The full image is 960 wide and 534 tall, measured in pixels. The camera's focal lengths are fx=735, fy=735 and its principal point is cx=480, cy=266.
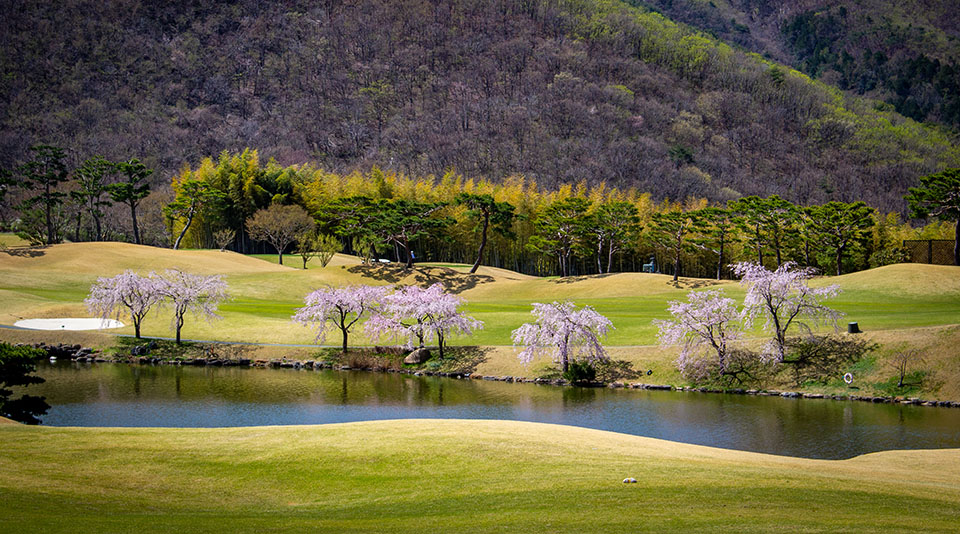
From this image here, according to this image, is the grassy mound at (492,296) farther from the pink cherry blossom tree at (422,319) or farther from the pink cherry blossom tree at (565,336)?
the pink cherry blossom tree at (422,319)

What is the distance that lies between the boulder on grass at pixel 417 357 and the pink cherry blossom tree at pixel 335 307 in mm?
4946

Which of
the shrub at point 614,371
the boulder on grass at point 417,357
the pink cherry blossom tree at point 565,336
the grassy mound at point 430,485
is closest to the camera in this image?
the grassy mound at point 430,485

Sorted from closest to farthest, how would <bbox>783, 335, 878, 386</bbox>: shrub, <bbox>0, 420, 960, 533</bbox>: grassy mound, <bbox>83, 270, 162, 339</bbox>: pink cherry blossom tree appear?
<bbox>0, 420, 960, 533</bbox>: grassy mound
<bbox>783, 335, 878, 386</bbox>: shrub
<bbox>83, 270, 162, 339</bbox>: pink cherry blossom tree

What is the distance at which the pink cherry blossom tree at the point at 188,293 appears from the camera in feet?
182

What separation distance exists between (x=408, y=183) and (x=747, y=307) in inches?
2893

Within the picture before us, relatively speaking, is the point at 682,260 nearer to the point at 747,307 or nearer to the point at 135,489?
the point at 747,307

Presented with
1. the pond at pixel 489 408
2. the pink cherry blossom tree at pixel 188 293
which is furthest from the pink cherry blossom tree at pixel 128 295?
the pond at pixel 489 408

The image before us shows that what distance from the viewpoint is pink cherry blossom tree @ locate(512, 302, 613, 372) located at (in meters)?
45.8

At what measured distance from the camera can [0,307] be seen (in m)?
58.5

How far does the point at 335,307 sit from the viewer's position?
54188 millimetres

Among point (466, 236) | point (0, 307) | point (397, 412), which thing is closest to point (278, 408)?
point (397, 412)

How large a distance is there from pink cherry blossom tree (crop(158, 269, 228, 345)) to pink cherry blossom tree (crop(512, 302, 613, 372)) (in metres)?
25.1

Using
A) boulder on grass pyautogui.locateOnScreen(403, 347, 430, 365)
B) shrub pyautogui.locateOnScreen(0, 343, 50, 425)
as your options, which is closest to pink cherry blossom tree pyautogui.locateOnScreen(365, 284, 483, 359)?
boulder on grass pyautogui.locateOnScreen(403, 347, 430, 365)

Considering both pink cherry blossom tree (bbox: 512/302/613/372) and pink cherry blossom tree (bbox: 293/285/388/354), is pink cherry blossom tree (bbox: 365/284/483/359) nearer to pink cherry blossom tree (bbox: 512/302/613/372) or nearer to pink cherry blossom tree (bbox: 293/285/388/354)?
pink cherry blossom tree (bbox: 293/285/388/354)
